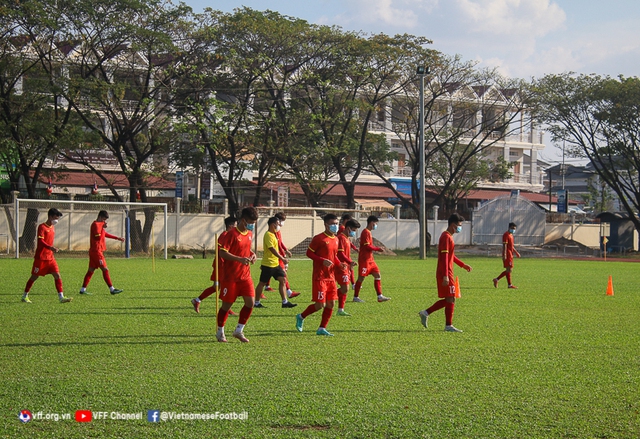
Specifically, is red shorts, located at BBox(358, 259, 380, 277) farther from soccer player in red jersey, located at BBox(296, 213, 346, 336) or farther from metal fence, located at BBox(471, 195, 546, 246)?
metal fence, located at BBox(471, 195, 546, 246)

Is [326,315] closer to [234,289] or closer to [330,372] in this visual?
[234,289]

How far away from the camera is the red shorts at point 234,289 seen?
9.35 metres

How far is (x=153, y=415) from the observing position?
19.1 ft

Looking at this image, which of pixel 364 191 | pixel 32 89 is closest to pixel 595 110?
pixel 364 191

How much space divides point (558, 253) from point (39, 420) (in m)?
43.7

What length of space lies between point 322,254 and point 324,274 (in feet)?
1.03

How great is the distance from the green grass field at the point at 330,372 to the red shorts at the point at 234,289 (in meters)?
0.65

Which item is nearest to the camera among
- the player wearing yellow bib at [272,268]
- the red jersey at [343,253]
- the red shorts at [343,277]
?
the red jersey at [343,253]

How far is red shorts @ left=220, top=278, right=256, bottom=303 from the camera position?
9.35 metres

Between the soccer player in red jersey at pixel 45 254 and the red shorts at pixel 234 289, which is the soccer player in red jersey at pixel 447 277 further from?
the soccer player in red jersey at pixel 45 254

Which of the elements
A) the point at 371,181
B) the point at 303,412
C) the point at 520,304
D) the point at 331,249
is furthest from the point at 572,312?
the point at 371,181

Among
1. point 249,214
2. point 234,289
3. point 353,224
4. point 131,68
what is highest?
point 131,68

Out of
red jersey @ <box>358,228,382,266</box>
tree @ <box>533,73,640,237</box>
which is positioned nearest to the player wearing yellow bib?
red jersey @ <box>358,228,382,266</box>

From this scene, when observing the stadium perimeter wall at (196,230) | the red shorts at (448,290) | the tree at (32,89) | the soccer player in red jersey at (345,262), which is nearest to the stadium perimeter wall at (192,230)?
the stadium perimeter wall at (196,230)
